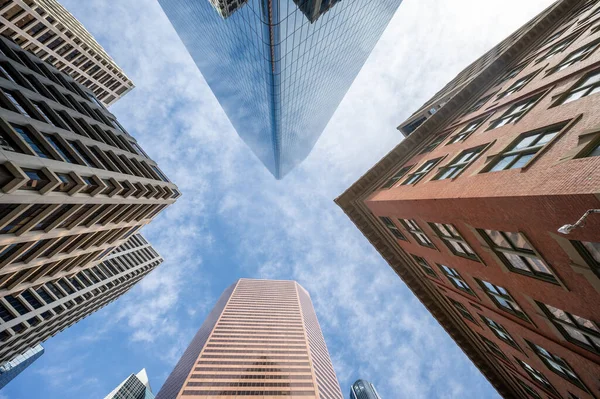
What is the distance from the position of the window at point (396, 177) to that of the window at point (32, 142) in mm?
27543

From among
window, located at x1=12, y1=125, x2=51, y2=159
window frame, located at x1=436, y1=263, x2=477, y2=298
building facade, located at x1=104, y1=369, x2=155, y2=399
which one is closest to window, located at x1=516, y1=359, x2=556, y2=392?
window frame, located at x1=436, y1=263, x2=477, y2=298

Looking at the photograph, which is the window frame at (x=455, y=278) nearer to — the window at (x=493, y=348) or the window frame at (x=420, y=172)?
the window frame at (x=420, y=172)

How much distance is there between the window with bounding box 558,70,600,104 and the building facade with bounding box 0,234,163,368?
43440 millimetres

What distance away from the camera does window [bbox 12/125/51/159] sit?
20375 millimetres

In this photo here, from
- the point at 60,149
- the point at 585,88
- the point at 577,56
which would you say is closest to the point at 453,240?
the point at 585,88

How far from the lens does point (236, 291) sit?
172m

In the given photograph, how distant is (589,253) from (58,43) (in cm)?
8115

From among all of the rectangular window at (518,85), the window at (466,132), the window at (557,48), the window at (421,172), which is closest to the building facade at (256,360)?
the window at (421,172)

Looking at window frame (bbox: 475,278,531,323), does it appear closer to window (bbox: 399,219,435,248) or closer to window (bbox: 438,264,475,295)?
window (bbox: 438,264,475,295)

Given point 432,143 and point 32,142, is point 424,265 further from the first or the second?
point 32,142

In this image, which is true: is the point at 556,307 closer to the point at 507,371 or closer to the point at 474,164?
the point at 474,164

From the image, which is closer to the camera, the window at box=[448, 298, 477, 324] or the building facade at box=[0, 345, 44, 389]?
the window at box=[448, 298, 477, 324]

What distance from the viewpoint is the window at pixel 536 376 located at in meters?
18.2

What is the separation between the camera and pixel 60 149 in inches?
954
